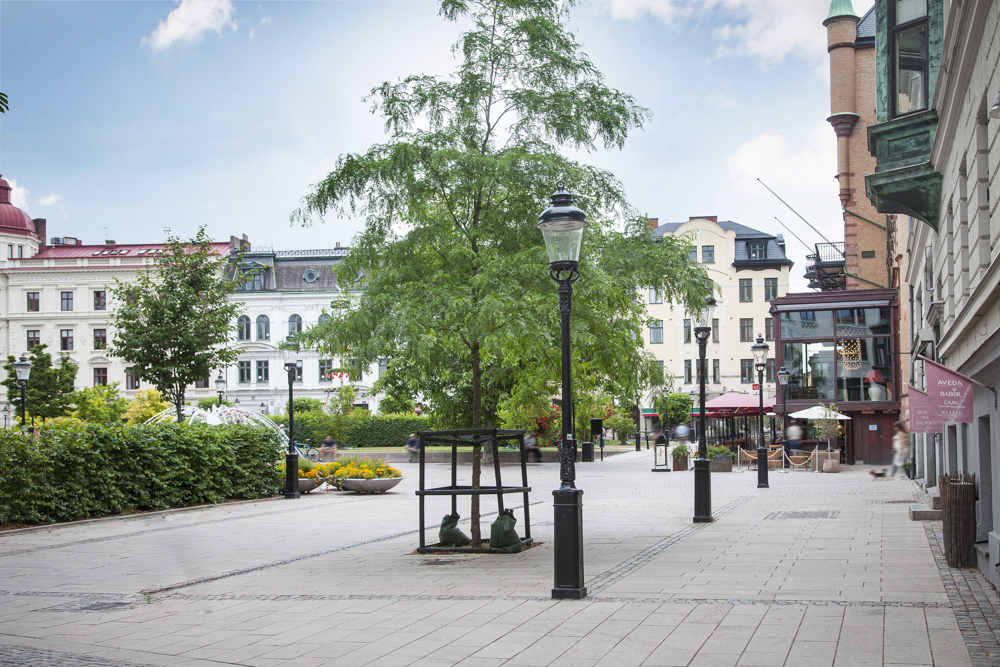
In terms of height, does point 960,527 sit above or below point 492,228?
below

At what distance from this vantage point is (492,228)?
1304 centimetres

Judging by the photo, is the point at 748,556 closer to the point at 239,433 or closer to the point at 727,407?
the point at 239,433

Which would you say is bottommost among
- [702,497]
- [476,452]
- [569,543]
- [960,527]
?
[702,497]

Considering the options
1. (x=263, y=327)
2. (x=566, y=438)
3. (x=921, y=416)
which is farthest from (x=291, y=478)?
(x=263, y=327)

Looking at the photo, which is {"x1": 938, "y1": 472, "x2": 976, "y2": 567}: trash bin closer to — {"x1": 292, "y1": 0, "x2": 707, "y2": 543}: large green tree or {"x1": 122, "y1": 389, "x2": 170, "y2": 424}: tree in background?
{"x1": 292, "y1": 0, "x2": 707, "y2": 543}: large green tree

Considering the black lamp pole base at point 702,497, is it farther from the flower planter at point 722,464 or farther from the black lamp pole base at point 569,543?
the flower planter at point 722,464

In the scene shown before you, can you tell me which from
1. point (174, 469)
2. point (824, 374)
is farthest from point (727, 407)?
point (174, 469)

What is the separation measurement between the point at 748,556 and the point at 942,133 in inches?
221

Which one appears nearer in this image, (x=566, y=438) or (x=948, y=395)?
(x=566, y=438)

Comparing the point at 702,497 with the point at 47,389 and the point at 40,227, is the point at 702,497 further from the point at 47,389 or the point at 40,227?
the point at 40,227

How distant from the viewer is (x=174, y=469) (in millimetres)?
20016

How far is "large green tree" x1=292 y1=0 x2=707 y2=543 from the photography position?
12234mm

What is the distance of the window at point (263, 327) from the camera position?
7362 centimetres

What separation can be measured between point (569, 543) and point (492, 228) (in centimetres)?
555
